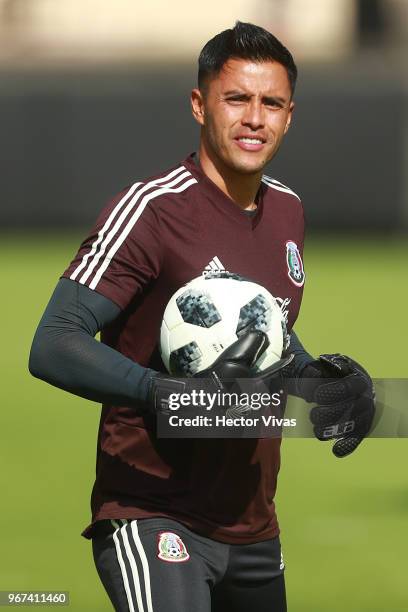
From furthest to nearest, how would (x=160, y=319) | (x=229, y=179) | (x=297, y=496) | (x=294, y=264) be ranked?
(x=297, y=496)
(x=294, y=264)
(x=229, y=179)
(x=160, y=319)

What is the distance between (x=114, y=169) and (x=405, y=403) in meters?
13.7

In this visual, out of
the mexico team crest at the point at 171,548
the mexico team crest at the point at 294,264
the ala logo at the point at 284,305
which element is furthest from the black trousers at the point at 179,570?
the mexico team crest at the point at 294,264

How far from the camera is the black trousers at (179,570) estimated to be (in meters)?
3.97

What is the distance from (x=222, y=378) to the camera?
371cm

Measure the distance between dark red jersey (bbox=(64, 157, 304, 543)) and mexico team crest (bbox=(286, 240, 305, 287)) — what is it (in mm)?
53

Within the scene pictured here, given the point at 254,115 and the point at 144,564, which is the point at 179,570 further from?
the point at 254,115

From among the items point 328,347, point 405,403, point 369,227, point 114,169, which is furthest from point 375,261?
point 405,403

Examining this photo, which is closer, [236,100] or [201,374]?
[201,374]

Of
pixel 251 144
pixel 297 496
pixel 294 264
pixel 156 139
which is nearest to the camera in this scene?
pixel 251 144

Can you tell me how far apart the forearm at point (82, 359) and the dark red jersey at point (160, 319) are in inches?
3.8

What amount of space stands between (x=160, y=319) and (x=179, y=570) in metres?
0.74

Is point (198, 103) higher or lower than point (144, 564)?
higher

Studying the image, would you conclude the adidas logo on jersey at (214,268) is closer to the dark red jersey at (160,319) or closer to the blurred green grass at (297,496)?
the dark red jersey at (160,319)

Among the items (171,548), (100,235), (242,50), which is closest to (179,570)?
(171,548)
